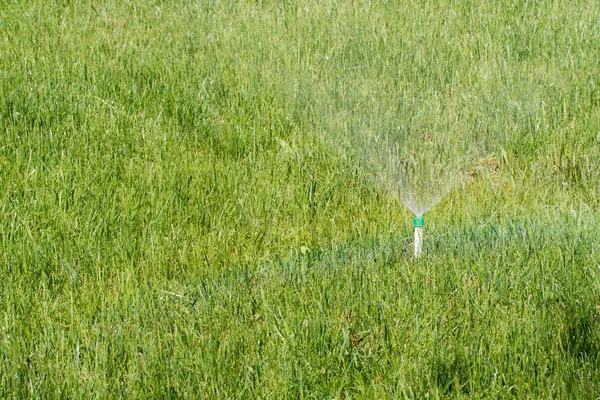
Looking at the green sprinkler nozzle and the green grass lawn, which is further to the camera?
the green sprinkler nozzle

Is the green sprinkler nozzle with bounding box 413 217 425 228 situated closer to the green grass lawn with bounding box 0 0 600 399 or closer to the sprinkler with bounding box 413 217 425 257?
the sprinkler with bounding box 413 217 425 257

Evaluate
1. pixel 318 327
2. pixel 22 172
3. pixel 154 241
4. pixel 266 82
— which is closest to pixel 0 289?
pixel 154 241

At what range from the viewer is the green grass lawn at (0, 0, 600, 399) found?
126 inches

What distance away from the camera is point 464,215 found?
4.76m

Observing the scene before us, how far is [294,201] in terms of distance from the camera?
16.3ft

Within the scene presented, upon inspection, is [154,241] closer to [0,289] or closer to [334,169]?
[0,289]

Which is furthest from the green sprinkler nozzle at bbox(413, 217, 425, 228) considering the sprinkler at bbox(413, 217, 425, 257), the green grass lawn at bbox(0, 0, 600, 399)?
the green grass lawn at bbox(0, 0, 600, 399)

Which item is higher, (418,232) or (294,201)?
(418,232)

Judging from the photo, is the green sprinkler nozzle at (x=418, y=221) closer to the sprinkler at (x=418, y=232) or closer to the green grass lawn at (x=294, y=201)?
the sprinkler at (x=418, y=232)

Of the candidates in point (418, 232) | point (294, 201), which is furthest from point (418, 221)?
point (294, 201)

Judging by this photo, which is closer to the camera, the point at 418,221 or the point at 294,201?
the point at 418,221

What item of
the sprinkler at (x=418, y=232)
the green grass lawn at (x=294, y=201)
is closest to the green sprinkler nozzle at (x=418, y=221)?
the sprinkler at (x=418, y=232)

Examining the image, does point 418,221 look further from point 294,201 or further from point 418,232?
point 294,201

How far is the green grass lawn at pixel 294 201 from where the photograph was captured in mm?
3203
